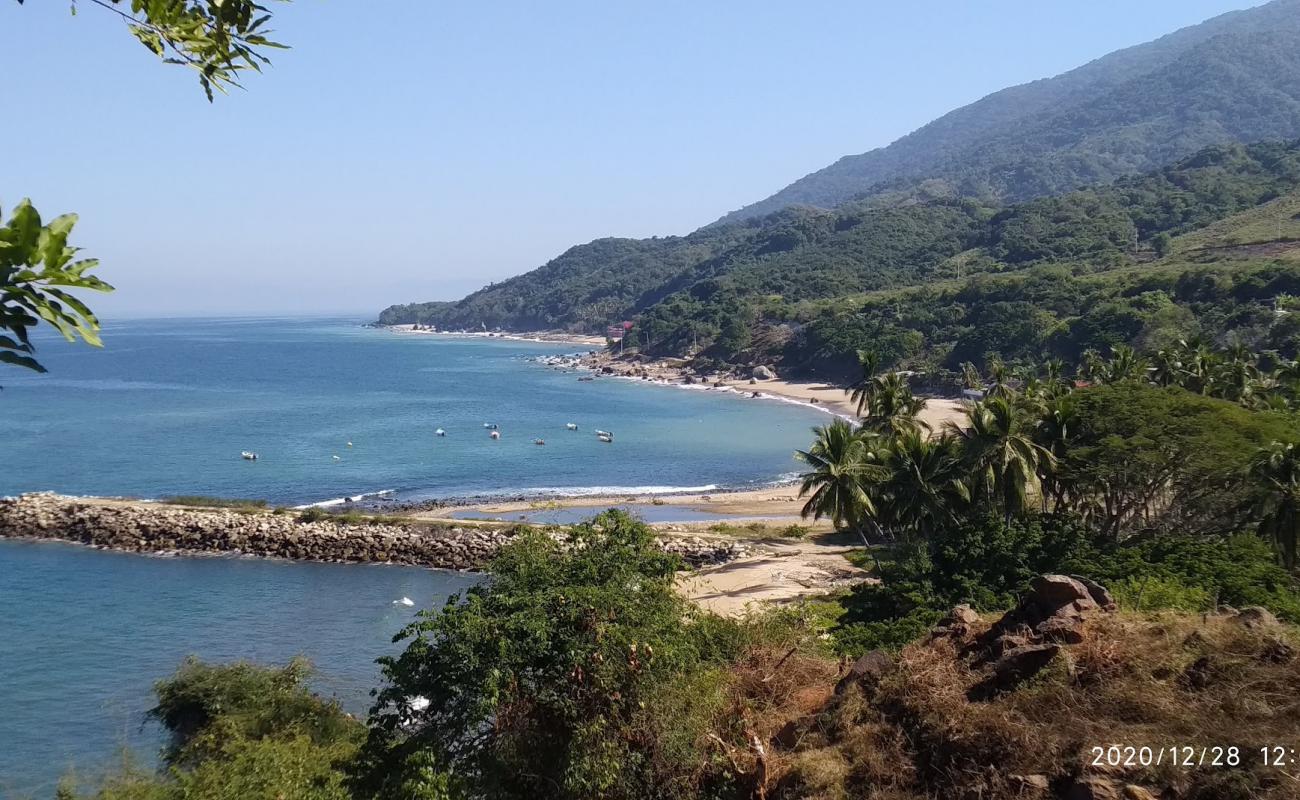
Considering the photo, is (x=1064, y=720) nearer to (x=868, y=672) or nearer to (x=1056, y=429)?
(x=868, y=672)

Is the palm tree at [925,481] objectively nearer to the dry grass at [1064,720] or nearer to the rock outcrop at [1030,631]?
the rock outcrop at [1030,631]

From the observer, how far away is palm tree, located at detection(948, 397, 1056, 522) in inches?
1061

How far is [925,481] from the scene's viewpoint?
30.1 metres

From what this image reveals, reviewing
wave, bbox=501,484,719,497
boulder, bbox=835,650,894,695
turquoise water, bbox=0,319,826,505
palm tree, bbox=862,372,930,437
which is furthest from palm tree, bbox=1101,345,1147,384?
boulder, bbox=835,650,894,695

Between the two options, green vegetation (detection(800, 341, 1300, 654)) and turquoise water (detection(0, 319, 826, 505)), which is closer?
green vegetation (detection(800, 341, 1300, 654))

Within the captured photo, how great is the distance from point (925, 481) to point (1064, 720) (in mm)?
20961

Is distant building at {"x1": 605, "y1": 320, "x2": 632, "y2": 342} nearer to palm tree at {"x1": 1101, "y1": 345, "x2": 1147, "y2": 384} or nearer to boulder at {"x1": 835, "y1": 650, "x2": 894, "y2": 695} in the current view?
palm tree at {"x1": 1101, "y1": 345, "x2": 1147, "y2": 384}

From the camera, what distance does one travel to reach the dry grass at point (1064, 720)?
868 centimetres

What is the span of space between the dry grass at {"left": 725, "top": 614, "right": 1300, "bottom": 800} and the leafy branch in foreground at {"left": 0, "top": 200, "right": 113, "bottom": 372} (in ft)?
→ 30.0

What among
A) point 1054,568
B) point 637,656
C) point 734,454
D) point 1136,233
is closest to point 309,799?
point 637,656

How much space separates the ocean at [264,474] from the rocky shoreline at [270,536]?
3.89 ft

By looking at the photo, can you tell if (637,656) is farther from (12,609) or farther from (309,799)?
(12,609)

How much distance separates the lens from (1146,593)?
1641cm

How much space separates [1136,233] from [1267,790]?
492ft
